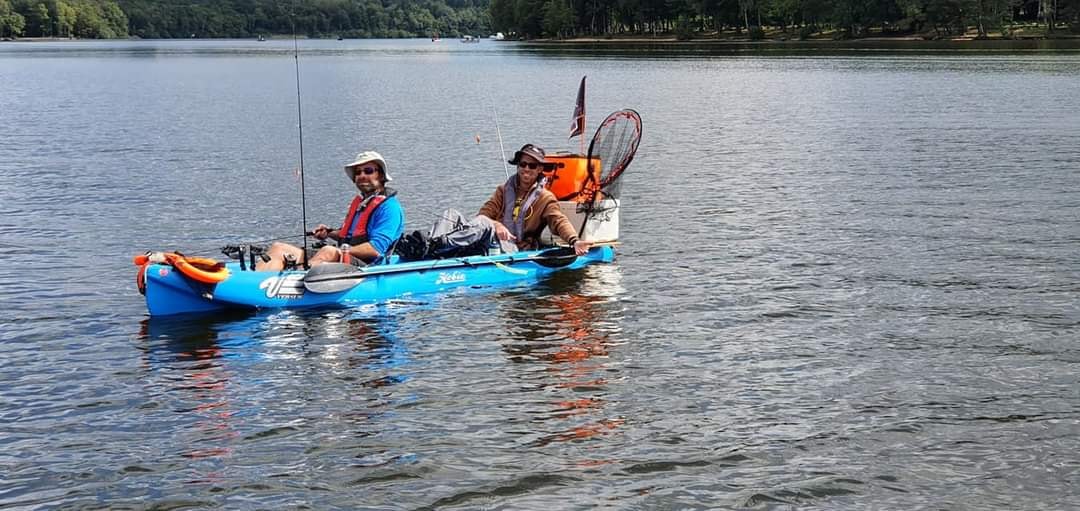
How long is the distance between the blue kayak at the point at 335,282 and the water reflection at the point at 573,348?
71cm

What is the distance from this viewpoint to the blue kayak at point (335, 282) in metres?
15.0

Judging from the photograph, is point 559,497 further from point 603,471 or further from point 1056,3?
point 1056,3

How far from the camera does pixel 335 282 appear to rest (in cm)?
1552

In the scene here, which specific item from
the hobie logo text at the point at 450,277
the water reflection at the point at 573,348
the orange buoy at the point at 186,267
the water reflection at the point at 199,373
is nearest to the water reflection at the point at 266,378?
the water reflection at the point at 199,373

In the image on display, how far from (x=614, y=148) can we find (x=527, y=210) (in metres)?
2.41

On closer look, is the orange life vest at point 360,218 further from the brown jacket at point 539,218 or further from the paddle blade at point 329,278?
the brown jacket at point 539,218

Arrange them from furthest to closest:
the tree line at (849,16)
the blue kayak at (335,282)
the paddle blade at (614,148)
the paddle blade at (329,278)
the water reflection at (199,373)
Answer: the tree line at (849,16)
the paddle blade at (614,148)
the paddle blade at (329,278)
the blue kayak at (335,282)
the water reflection at (199,373)

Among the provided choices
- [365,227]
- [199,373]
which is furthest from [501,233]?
[199,373]

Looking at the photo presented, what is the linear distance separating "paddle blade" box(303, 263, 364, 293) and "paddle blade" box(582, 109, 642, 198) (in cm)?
493

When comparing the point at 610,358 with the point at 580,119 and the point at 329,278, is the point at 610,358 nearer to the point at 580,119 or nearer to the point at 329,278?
the point at 329,278

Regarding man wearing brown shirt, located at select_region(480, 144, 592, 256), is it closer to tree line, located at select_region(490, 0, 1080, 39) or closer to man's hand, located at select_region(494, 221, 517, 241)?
man's hand, located at select_region(494, 221, 517, 241)

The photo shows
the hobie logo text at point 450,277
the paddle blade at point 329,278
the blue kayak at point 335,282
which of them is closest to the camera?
the blue kayak at point 335,282

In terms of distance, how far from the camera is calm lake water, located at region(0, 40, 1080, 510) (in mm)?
10211

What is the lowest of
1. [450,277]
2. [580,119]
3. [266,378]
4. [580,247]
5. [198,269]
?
[266,378]
